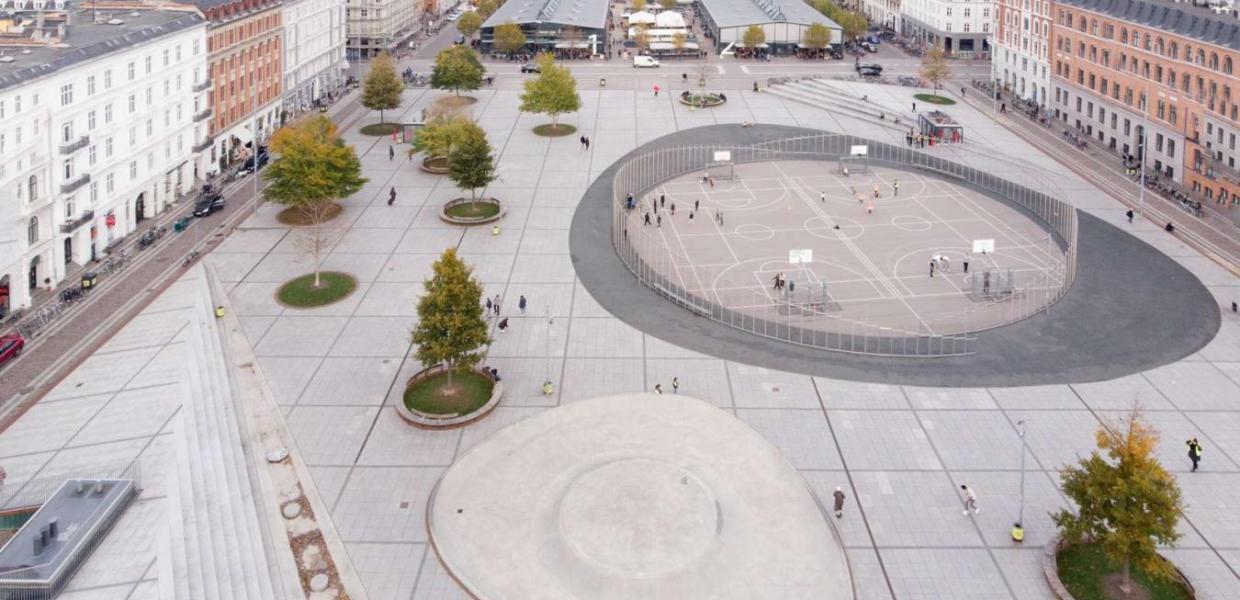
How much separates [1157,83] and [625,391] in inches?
2575

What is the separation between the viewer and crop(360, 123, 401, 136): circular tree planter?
313 ft

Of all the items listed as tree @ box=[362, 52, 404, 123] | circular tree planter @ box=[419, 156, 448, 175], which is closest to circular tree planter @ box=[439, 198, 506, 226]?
circular tree planter @ box=[419, 156, 448, 175]

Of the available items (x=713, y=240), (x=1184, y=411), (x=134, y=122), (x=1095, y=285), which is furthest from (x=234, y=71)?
(x=1184, y=411)

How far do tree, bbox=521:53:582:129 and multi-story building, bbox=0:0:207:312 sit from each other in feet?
104

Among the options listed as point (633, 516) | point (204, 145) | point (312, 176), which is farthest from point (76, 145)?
point (633, 516)

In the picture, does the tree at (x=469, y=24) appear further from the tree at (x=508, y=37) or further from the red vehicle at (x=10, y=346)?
the red vehicle at (x=10, y=346)

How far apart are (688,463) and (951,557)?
10.4 meters

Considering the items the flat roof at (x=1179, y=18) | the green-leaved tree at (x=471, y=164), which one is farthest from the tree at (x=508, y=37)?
the flat roof at (x=1179, y=18)

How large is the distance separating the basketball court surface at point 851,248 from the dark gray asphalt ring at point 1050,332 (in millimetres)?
2482

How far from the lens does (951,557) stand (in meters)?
32.5

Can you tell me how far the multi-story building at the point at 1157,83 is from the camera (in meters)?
73.4

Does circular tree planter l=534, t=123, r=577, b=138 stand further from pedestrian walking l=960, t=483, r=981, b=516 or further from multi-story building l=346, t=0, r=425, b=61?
pedestrian walking l=960, t=483, r=981, b=516

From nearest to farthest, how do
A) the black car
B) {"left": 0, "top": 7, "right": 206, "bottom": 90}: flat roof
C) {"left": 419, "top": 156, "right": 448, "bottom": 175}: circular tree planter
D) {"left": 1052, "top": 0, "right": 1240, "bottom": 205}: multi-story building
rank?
{"left": 0, "top": 7, "right": 206, "bottom": 90}: flat roof
the black car
{"left": 1052, "top": 0, "right": 1240, "bottom": 205}: multi-story building
{"left": 419, "top": 156, "right": 448, "bottom": 175}: circular tree planter

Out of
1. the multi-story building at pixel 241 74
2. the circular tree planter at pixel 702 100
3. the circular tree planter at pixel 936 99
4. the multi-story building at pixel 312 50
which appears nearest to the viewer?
the multi-story building at pixel 241 74
